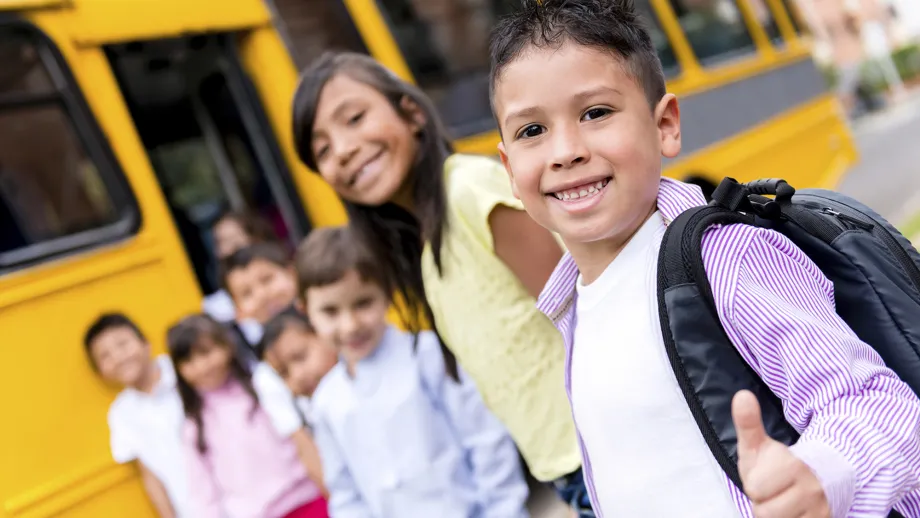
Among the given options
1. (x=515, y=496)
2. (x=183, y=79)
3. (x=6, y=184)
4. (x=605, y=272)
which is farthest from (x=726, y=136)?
(x=605, y=272)

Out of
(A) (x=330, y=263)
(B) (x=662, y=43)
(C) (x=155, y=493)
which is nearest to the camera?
(A) (x=330, y=263)

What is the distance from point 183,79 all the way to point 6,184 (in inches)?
50.0

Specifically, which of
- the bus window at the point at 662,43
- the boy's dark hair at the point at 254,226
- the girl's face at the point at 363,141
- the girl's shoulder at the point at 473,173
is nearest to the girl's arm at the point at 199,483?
the boy's dark hair at the point at 254,226

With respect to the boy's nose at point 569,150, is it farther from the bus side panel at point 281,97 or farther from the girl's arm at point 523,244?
the bus side panel at point 281,97

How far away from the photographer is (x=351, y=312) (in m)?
2.81

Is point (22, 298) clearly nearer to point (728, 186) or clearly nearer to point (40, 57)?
point (40, 57)

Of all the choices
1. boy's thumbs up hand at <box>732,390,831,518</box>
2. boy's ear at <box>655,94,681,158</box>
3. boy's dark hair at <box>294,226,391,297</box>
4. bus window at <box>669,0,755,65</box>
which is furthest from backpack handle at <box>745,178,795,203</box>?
bus window at <box>669,0,755,65</box>

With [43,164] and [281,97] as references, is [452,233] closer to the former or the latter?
[43,164]

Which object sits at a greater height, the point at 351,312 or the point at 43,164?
the point at 43,164

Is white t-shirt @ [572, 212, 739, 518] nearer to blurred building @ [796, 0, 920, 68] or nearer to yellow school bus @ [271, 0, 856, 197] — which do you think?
yellow school bus @ [271, 0, 856, 197]

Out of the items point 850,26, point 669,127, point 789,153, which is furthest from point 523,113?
point 850,26

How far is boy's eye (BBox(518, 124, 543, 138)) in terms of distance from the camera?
1148mm

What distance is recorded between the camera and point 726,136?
576 centimetres

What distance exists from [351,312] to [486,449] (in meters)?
0.62
